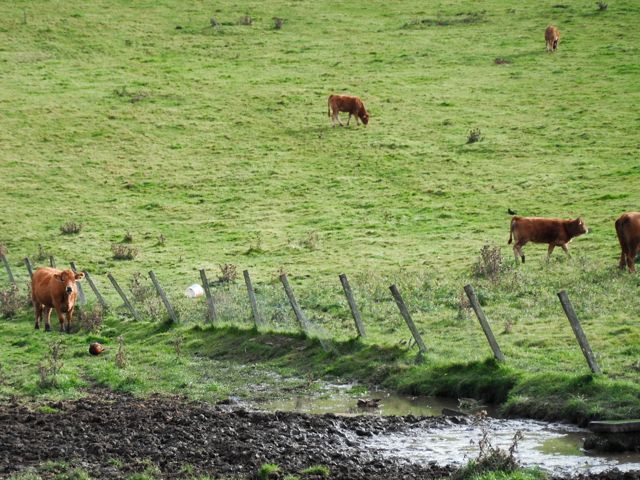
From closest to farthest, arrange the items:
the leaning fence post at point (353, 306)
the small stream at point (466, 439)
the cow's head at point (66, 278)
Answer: the small stream at point (466, 439), the leaning fence post at point (353, 306), the cow's head at point (66, 278)

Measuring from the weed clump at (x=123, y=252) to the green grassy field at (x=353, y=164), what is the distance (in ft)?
1.28

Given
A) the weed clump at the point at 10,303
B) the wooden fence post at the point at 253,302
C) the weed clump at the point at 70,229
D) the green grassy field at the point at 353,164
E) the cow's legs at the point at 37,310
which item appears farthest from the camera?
the weed clump at the point at 70,229

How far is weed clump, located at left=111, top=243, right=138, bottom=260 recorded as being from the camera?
3319 cm

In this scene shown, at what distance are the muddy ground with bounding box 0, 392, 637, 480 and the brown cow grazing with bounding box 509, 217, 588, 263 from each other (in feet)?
49.7

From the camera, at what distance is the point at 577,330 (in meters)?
14.5

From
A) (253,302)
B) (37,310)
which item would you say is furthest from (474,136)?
(253,302)

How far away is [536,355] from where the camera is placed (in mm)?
16938

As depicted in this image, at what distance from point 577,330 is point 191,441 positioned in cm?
579

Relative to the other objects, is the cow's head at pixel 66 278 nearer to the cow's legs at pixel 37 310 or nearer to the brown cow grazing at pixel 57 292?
the brown cow grazing at pixel 57 292

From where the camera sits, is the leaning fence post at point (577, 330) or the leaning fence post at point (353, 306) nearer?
the leaning fence post at point (577, 330)

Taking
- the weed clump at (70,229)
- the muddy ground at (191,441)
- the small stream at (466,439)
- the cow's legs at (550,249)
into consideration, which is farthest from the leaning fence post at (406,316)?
the weed clump at (70,229)

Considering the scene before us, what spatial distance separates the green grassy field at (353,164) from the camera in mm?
20062

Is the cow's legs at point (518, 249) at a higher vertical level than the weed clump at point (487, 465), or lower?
lower

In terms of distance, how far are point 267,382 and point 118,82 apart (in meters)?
39.9
